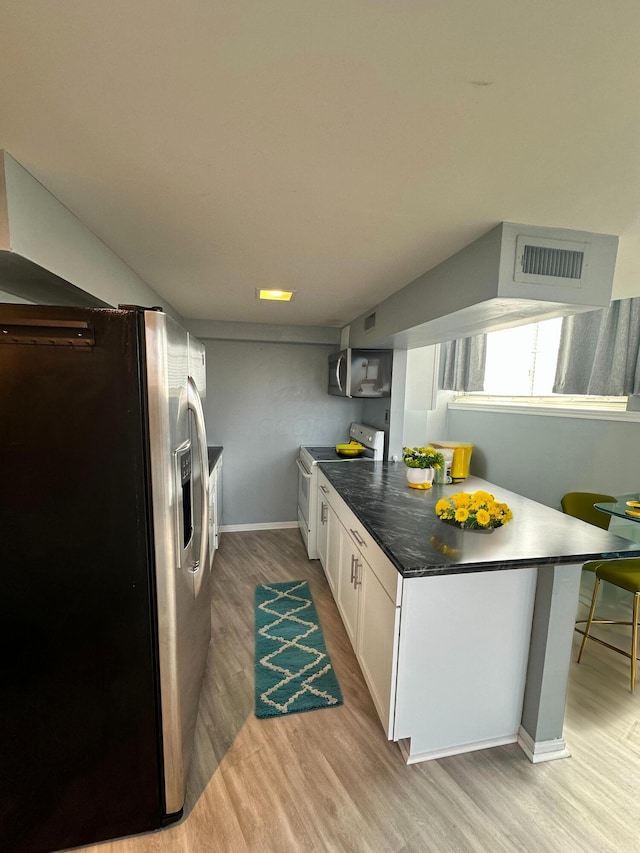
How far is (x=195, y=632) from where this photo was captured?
162 centimetres

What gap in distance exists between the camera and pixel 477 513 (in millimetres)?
1771

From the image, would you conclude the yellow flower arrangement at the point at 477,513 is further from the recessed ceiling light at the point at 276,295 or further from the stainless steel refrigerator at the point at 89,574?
the recessed ceiling light at the point at 276,295

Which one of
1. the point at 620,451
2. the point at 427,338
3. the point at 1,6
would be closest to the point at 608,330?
the point at 620,451

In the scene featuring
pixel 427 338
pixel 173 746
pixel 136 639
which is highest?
pixel 427 338

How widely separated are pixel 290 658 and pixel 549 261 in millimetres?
2457

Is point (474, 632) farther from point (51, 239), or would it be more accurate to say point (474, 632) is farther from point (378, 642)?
point (51, 239)

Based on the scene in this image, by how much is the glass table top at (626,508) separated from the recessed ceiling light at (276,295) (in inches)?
94.0

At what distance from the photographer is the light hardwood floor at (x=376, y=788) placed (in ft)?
4.34

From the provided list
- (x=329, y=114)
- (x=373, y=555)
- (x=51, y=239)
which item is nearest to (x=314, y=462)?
(x=373, y=555)

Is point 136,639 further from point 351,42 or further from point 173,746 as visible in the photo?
point 351,42

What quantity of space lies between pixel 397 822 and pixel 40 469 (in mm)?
1809

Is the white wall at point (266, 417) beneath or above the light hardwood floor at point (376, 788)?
above

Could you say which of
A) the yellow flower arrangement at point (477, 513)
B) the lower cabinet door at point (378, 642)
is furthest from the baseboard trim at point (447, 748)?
the yellow flower arrangement at point (477, 513)

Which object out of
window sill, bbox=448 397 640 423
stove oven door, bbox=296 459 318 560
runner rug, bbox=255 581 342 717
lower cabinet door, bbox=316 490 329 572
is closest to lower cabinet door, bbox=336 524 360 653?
runner rug, bbox=255 581 342 717
